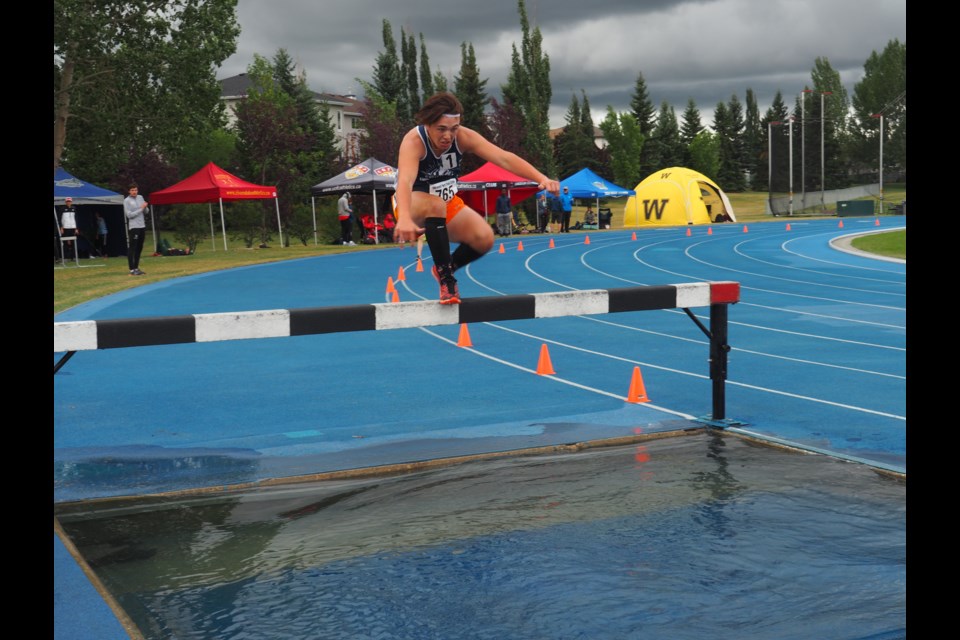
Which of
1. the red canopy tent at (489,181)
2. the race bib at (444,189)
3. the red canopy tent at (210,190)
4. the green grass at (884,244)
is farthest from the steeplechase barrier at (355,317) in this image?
the red canopy tent at (489,181)

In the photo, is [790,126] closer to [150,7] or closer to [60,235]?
[150,7]

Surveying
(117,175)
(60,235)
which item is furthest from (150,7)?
(117,175)

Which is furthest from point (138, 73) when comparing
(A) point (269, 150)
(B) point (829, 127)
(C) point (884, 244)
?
(B) point (829, 127)

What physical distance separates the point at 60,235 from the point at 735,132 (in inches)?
3384

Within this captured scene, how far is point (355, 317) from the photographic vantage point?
238 inches

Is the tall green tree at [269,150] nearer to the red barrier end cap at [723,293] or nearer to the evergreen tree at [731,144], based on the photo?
the red barrier end cap at [723,293]

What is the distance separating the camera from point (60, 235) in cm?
2980

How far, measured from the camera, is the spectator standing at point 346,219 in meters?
37.3

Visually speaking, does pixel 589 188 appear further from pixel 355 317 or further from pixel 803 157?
pixel 355 317

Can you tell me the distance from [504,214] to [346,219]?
6190 millimetres

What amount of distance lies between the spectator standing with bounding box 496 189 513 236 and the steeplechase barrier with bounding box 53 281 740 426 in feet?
99.3

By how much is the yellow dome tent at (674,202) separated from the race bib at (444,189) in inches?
1916

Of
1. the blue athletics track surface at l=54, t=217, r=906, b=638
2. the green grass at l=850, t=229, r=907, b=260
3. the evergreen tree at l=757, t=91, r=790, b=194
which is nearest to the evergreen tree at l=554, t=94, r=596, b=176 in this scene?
the evergreen tree at l=757, t=91, r=790, b=194

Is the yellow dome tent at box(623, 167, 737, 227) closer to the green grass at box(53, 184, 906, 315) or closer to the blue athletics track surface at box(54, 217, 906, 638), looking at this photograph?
the green grass at box(53, 184, 906, 315)
